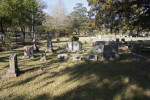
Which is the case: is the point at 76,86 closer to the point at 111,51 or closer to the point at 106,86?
the point at 106,86

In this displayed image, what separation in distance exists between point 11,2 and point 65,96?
15.1 meters

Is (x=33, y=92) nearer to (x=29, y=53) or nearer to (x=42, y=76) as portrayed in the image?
(x=42, y=76)

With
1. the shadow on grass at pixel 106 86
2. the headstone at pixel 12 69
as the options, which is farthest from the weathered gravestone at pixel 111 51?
the headstone at pixel 12 69

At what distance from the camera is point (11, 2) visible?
14.3 m

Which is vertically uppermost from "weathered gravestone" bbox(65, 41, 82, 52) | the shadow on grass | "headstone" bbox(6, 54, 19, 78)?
"weathered gravestone" bbox(65, 41, 82, 52)

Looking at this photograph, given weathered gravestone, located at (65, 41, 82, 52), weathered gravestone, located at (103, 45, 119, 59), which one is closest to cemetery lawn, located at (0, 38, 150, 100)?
weathered gravestone, located at (103, 45, 119, 59)

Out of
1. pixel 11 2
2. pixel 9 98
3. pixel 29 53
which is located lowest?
pixel 9 98

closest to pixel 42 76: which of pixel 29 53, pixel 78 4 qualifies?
pixel 29 53

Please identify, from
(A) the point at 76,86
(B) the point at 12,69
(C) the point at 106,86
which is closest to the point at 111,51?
(C) the point at 106,86

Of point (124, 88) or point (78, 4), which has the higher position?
point (78, 4)

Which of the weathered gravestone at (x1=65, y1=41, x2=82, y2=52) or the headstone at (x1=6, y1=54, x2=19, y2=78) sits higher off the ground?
the weathered gravestone at (x1=65, y1=41, x2=82, y2=52)

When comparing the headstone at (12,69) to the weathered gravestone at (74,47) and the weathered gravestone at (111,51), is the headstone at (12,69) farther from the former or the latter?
the weathered gravestone at (74,47)

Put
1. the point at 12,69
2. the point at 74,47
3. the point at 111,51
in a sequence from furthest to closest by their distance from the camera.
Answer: the point at 74,47
the point at 111,51
the point at 12,69

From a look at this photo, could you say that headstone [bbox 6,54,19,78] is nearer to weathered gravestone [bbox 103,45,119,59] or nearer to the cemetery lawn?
the cemetery lawn
